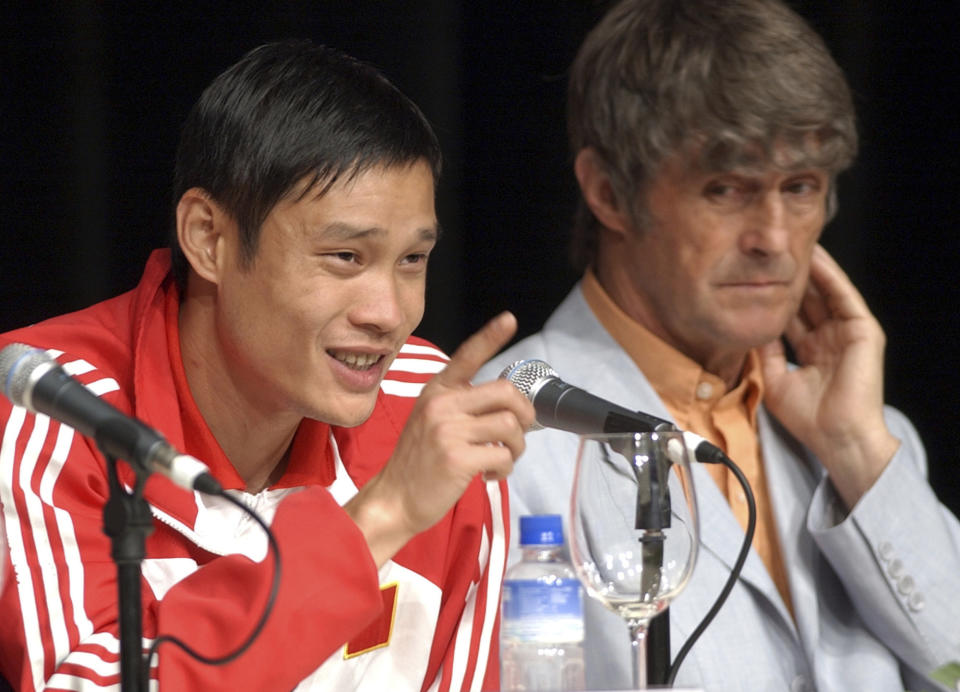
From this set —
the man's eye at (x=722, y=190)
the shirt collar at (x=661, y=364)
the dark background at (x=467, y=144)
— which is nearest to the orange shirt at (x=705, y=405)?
the shirt collar at (x=661, y=364)

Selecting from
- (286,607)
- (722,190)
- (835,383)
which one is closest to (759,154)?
(722,190)

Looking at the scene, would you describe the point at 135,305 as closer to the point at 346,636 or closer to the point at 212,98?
the point at 212,98

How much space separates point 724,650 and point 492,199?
119 centimetres

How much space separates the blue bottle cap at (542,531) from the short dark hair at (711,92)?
995 millimetres

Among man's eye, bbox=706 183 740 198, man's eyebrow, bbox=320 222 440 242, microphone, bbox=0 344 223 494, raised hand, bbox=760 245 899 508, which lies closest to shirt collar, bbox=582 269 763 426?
raised hand, bbox=760 245 899 508

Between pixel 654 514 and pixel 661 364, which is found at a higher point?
pixel 654 514

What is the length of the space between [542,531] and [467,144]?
1.53m

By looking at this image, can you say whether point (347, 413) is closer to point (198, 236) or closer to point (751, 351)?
point (198, 236)

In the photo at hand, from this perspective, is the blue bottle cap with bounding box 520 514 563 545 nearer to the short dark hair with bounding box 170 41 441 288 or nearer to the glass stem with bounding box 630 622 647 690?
the glass stem with bounding box 630 622 647 690

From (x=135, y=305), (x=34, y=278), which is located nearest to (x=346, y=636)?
(x=135, y=305)

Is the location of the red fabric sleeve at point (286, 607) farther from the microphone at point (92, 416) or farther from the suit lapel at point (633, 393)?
the suit lapel at point (633, 393)

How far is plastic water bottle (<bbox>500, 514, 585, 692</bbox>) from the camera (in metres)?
1.46

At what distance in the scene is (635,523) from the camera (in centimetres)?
130

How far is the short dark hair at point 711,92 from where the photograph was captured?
2.28 meters
